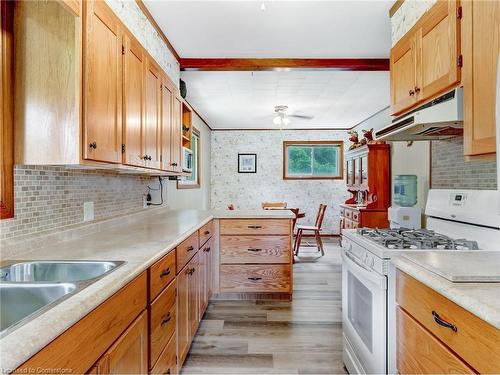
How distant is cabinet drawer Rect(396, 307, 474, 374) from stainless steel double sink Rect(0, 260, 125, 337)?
116 cm

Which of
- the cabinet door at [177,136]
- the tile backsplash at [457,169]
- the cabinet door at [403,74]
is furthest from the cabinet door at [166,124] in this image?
the tile backsplash at [457,169]

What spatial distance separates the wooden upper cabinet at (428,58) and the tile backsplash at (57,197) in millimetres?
2047

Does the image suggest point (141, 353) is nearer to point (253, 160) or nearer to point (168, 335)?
point (168, 335)

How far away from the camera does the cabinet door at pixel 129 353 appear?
94 cm

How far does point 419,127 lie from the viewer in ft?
5.82

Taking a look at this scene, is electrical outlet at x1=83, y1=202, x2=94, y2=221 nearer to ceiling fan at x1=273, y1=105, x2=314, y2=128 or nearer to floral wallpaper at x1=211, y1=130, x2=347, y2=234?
ceiling fan at x1=273, y1=105, x2=314, y2=128

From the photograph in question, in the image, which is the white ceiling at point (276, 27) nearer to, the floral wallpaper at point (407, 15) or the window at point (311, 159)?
the floral wallpaper at point (407, 15)

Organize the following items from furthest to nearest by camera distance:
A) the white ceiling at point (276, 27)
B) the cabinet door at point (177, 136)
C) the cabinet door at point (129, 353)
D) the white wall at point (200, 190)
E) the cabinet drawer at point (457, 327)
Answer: the white wall at point (200, 190) < the cabinet door at point (177, 136) < the white ceiling at point (276, 27) < the cabinet door at point (129, 353) < the cabinet drawer at point (457, 327)

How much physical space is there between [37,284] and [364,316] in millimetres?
1536

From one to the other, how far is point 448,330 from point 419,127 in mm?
1137

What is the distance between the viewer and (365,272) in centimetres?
166

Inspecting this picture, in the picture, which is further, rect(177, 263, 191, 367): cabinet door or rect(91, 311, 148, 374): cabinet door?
rect(177, 263, 191, 367): cabinet door

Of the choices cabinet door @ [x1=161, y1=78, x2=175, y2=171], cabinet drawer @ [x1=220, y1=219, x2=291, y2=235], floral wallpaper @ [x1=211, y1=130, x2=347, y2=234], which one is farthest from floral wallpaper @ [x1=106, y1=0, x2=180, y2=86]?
floral wallpaper @ [x1=211, y1=130, x2=347, y2=234]

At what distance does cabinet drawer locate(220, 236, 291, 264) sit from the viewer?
10.3ft
